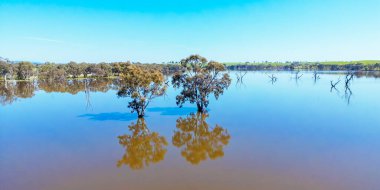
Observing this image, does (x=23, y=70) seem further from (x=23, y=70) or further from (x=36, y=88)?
(x=36, y=88)

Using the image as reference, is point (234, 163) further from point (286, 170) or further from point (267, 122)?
point (267, 122)

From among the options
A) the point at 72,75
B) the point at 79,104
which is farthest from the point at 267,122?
the point at 72,75

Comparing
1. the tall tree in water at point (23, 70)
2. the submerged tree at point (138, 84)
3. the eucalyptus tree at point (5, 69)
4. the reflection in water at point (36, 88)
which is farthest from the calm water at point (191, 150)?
the tall tree in water at point (23, 70)

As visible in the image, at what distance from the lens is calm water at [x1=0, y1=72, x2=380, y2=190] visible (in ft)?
53.2

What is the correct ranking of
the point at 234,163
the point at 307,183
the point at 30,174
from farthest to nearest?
the point at 234,163 → the point at 30,174 → the point at 307,183

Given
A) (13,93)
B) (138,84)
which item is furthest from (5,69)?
(138,84)

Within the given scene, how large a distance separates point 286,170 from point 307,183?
1.95 m

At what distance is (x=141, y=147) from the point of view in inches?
897

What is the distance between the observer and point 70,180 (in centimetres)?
1644

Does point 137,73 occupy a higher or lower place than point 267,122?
higher

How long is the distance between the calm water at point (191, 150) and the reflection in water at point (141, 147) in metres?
0.07

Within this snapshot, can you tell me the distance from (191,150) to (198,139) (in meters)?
3.34

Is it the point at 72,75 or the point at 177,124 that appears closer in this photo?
the point at 177,124

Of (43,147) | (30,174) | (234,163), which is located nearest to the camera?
(30,174)
